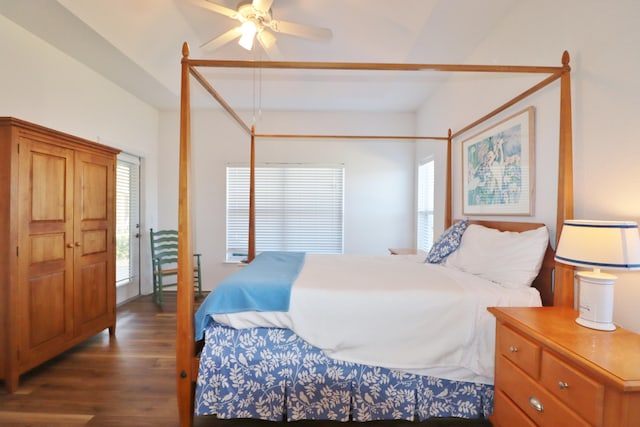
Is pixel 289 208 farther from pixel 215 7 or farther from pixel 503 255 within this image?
pixel 503 255

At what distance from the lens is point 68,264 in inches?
93.4

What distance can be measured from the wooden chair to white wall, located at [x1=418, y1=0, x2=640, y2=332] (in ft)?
12.8

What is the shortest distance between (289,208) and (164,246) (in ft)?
5.74

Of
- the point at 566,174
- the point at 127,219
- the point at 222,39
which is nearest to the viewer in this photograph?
the point at 566,174

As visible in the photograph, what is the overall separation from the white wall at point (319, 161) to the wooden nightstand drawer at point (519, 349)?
283 cm

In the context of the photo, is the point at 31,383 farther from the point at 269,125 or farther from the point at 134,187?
the point at 269,125

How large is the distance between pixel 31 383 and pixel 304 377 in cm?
201

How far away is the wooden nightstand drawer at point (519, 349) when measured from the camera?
1.25m

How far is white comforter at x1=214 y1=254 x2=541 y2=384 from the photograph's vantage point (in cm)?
160

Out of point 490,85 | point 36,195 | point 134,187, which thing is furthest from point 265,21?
point 134,187

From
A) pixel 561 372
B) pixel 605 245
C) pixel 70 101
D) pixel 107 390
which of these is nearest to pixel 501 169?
pixel 605 245

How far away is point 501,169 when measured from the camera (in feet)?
7.50

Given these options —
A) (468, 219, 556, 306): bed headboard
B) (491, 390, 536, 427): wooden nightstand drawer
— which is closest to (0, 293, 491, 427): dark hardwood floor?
(491, 390, 536, 427): wooden nightstand drawer

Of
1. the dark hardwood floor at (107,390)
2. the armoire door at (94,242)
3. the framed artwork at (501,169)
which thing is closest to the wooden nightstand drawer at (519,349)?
the dark hardwood floor at (107,390)
